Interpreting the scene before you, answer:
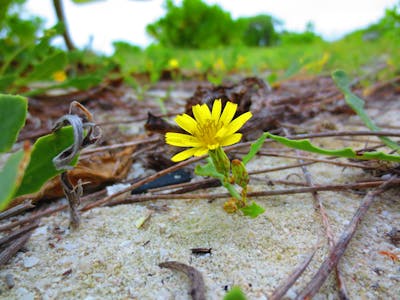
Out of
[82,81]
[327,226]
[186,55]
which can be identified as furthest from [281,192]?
[186,55]

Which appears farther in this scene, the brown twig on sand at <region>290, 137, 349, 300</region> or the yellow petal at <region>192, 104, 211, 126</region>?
the yellow petal at <region>192, 104, 211, 126</region>

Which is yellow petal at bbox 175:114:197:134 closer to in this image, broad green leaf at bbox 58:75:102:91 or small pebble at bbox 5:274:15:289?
small pebble at bbox 5:274:15:289

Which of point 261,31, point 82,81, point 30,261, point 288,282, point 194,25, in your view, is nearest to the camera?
point 288,282

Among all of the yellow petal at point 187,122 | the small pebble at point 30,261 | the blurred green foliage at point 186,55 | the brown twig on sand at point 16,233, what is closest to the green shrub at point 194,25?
the blurred green foliage at point 186,55

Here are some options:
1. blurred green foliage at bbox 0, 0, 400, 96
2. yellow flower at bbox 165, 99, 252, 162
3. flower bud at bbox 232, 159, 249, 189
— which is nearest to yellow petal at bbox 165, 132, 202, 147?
yellow flower at bbox 165, 99, 252, 162

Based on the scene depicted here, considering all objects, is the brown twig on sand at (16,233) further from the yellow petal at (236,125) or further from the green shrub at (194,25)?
the green shrub at (194,25)

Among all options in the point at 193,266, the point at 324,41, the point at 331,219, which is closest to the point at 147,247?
the point at 193,266

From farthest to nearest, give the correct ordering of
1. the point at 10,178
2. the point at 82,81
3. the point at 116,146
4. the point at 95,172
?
1. the point at 82,81
2. the point at 116,146
3. the point at 95,172
4. the point at 10,178

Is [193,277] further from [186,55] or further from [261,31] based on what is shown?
[261,31]
